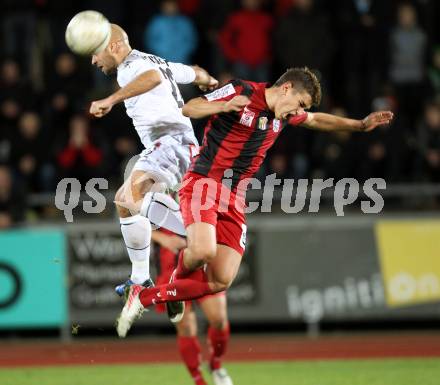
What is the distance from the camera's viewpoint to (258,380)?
35.6 feet

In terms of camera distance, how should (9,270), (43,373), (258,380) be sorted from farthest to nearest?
(9,270), (43,373), (258,380)

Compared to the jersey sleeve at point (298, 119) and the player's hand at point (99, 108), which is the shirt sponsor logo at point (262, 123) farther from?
the player's hand at point (99, 108)

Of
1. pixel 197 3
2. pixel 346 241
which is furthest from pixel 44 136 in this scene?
pixel 346 241

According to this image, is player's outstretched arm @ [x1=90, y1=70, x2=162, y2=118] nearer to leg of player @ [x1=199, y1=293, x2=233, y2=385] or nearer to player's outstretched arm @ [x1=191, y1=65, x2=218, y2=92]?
player's outstretched arm @ [x1=191, y1=65, x2=218, y2=92]

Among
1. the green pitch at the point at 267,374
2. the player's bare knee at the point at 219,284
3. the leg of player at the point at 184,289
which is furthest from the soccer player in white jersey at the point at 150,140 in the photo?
the green pitch at the point at 267,374

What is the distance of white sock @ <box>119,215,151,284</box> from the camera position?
9.04 m

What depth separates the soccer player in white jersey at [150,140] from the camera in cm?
883

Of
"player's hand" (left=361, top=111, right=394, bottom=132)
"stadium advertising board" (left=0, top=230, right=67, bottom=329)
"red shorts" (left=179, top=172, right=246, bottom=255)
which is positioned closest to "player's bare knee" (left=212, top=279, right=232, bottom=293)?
"red shorts" (left=179, top=172, right=246, bottom=255)

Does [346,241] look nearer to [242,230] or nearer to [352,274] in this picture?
[352,274]

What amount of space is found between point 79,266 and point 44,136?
76.0 inches

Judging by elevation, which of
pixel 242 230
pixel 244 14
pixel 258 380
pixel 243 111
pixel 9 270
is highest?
pixel 244 14

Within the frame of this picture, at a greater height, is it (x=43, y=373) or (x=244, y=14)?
(x=244, y=14)

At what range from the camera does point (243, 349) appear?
43.7ft

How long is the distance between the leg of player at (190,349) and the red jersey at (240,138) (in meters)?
1.78
